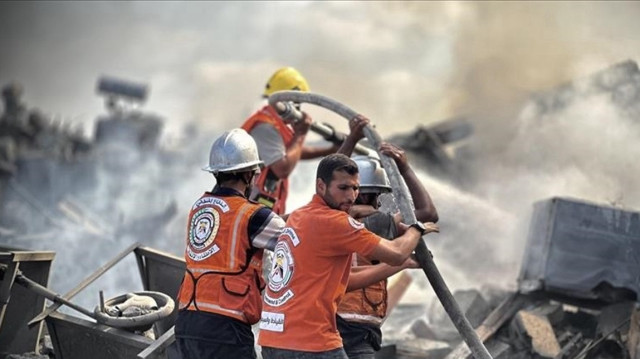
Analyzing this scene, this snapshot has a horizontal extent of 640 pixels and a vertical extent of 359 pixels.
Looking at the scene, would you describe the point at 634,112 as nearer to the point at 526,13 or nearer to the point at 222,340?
the point at 526,13

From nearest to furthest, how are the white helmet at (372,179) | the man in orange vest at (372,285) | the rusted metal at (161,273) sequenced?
1. the man in orange vest at (372,285)
2. the white helmet at (372,179)
3. the rusted metal at (161,273)

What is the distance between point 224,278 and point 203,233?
257 mm

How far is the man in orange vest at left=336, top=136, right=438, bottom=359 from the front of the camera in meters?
3.97

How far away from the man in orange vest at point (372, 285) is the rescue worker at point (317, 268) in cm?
47

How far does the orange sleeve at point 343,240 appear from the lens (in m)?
3.40

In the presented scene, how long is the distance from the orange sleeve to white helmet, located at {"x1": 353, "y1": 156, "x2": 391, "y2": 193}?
2.94 feet

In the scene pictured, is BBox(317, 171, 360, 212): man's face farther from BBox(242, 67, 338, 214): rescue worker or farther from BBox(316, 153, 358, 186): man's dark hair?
BBox(242, 67, 338, 214): rescue worker

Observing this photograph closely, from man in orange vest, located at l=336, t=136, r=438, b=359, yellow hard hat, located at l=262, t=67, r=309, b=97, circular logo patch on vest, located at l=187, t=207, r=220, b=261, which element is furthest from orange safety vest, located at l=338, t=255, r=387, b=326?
yellow hard hat, located at l=262, t=67, r=309, b=97

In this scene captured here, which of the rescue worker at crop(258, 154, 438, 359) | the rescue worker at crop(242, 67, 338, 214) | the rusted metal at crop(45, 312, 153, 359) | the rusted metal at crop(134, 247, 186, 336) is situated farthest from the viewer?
the rescue worker at crop(242, 67, 338, 214)

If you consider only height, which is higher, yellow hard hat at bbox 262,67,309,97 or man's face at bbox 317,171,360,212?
yellow hard hat at bbox 262,67,309,97

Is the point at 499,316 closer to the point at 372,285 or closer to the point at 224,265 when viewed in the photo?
the point at 372,285

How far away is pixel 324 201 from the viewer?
11.8ft

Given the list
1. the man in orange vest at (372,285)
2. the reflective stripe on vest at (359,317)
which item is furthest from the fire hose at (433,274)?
the reflective stripe on vest at (359,317)

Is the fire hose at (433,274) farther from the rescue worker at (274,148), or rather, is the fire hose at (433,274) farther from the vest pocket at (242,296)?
the rescue worker at (274,148)
